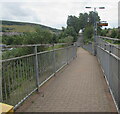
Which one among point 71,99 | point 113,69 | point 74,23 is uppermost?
point 74,23

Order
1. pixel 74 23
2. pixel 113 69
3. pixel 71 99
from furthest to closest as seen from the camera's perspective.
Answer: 1. pixel 74 23
2. pixel 71 99
3. pixel 113 69

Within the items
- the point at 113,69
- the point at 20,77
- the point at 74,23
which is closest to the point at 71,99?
the point at 113,69

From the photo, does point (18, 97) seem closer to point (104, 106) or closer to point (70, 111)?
point (70, 111)

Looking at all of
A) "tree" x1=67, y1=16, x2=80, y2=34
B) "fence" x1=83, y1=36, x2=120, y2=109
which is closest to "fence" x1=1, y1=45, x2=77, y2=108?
"fence" x1=83, y1=36, x2=120, y2=109

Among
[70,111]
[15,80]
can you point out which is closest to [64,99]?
[70,111]

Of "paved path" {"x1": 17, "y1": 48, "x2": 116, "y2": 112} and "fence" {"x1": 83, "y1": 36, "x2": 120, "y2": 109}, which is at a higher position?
"fence" {"x1": 83, "y1": 36, "x2": 120, "y2": 109}

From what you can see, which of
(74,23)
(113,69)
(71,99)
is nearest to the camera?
(113,69)

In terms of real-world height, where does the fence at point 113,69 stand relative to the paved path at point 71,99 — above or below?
above

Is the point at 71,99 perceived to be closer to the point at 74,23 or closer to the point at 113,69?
the point at 113,69

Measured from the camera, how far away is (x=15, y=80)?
3662 mm

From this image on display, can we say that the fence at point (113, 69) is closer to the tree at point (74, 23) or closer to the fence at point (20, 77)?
the fence at point (20, 77)

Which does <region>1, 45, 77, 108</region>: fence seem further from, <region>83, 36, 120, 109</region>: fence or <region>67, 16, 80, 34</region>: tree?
<region>67, 16, 80, 34</region>: tree

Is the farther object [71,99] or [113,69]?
[71,99]

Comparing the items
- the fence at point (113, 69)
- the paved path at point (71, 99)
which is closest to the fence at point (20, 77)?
the paved path at point (71, 99)
